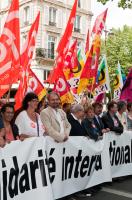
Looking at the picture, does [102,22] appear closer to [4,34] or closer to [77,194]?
[4,34]

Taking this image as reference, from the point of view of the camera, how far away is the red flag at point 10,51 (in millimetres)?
7930

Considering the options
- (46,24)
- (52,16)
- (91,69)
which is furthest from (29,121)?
(52,16)

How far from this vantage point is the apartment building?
42.0 meters

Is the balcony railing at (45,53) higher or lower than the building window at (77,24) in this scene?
lower

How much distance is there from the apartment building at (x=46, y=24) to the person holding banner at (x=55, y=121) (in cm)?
3470

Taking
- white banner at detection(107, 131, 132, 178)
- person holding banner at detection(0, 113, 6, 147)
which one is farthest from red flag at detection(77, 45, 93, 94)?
person holding banner at detection(0, 113, 6, 147)

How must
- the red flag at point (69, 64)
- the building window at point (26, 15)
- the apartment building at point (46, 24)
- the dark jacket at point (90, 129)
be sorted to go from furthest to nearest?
1. the building window at point (26, 15)
2. the apartment building at point (46, 24)
3. the red flag at point (69, 64)
4. the dark jacket at point (90, 129)

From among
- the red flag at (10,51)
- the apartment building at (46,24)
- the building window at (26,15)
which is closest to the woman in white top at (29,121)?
the red flag at (10,51)

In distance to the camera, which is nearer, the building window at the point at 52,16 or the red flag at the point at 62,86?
the red flag at the point at 62,86

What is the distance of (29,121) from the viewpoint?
6.25m

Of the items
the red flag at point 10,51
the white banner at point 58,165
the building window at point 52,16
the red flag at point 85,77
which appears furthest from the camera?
the building window at point 52,16

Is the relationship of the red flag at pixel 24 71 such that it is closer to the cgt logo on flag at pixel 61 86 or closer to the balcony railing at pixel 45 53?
the cgt logo on flag at pixel 61 86

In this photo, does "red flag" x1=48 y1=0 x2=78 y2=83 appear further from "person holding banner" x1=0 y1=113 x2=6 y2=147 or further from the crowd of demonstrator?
"person holding banner" x1=0 y1=113 x2=6 y2=147

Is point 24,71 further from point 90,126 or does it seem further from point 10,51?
point 90,126
